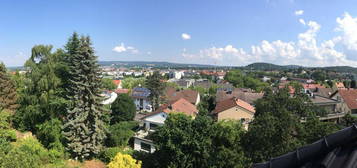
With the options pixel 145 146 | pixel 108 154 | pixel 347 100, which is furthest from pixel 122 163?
pixel 347 100

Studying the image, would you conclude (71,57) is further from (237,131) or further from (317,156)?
(317,156)

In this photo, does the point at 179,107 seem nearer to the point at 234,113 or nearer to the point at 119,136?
the point at 234,113

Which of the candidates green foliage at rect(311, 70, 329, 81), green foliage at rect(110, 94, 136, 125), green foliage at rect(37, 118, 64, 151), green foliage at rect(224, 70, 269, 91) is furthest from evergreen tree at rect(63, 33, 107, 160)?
green foliage at rect(311, 70, 329, 81)

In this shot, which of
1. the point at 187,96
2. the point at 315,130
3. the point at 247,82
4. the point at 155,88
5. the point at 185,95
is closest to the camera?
the point at 315,130

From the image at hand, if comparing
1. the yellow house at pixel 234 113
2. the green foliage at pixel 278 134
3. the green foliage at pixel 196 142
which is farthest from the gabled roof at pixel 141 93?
Result: the green foliage at pixel 278 134

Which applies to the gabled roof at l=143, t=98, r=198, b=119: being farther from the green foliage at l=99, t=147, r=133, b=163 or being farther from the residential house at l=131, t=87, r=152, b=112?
Answer: the residential house at l=131, t=87, r=152, b=112

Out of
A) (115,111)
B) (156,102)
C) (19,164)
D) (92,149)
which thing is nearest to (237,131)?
(92,149)

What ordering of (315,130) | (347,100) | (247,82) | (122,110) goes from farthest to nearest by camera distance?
(247,82), (347,100), (122,110), (315,130)

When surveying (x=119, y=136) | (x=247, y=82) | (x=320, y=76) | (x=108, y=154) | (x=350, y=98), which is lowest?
Result: (x=108, y=154)
